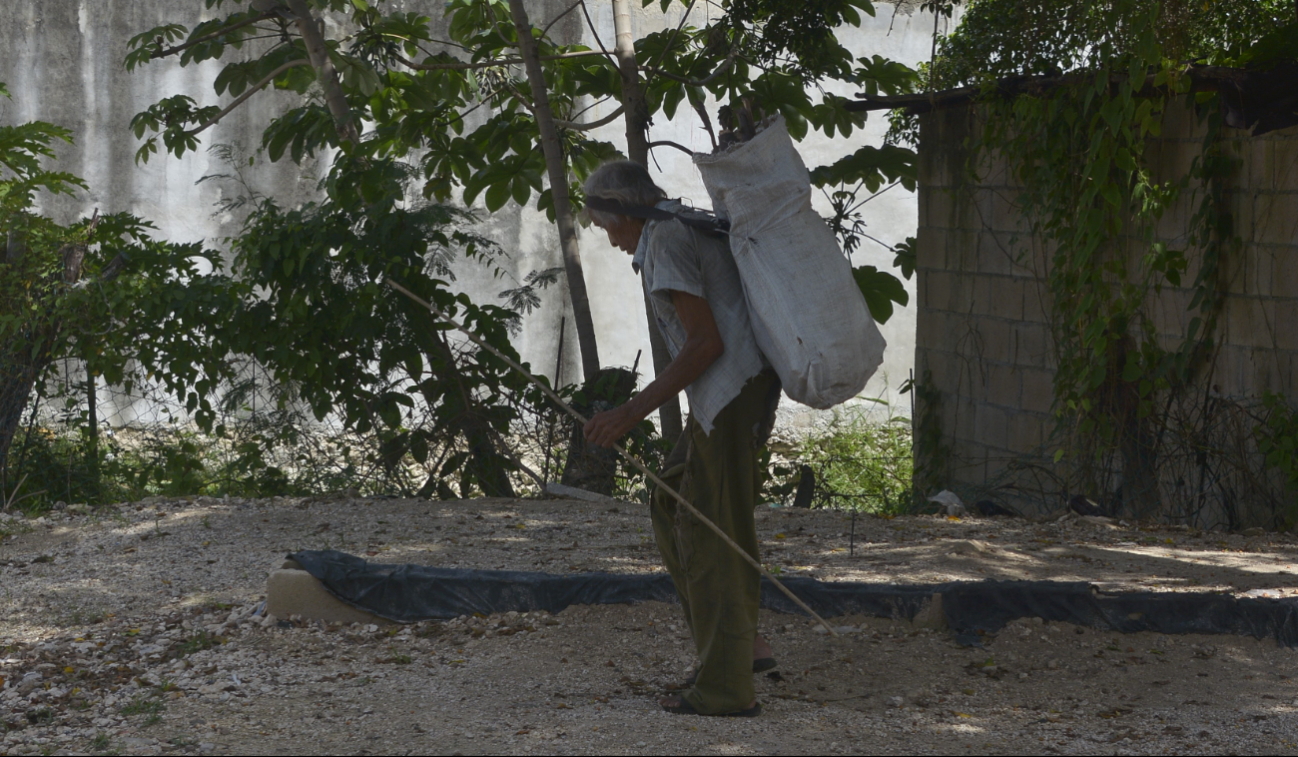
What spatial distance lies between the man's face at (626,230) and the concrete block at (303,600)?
1623 mm

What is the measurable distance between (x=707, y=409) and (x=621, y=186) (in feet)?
2.03

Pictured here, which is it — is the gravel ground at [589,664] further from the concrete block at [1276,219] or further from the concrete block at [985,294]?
the concrete block at [985,294]

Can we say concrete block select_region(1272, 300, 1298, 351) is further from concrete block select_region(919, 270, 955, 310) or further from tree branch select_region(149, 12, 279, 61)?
tree branch select_region(149, 12, 279, 61)

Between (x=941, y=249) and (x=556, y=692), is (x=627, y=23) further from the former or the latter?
(x=556, y=692)

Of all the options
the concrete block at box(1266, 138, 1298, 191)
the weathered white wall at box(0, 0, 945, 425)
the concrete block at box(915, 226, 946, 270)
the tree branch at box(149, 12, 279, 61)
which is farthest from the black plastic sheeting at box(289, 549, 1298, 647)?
the weathered white wall at box(0, 0, 945, 425)

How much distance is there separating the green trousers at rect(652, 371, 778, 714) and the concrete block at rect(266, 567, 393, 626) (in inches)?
52.4

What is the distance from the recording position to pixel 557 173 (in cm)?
636

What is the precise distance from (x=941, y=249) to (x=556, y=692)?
492 centimetres

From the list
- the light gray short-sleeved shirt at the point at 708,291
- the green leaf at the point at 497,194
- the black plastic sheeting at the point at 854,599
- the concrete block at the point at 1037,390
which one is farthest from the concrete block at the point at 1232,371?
the green leaf at the point at 497,194

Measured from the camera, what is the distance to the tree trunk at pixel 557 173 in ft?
20.4

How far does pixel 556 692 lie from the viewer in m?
3.13

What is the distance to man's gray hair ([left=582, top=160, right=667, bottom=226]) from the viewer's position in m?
2.93

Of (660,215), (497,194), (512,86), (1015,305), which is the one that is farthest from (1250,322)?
(512,86)

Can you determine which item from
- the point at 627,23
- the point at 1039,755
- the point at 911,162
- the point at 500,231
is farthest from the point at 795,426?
the point at 1039,755
